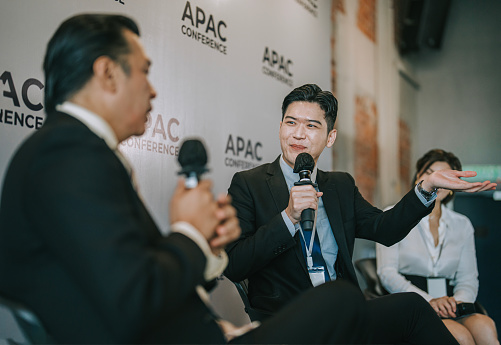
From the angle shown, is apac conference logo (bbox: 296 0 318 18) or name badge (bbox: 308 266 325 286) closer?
name badge (bbox: 308 266 325 286)

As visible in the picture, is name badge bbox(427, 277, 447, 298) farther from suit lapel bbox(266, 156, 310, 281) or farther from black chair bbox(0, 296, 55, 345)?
black chair bbox(0, 296, 55, 345)

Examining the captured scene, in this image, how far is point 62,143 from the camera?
0.89 m

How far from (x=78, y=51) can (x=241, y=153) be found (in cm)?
214

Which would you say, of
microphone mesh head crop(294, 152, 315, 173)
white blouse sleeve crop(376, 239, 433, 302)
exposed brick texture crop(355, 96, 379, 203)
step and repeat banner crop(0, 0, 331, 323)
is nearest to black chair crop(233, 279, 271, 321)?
microphone mesh head crop(294, 152, 315, 173)

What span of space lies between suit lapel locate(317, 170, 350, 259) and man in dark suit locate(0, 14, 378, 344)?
0.93m

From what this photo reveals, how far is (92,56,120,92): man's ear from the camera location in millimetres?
1030

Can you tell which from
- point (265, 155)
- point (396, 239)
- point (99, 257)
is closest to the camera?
point (99, 257)

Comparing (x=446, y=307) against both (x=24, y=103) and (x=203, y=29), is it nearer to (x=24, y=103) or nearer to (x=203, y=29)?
(x=203, y=29)

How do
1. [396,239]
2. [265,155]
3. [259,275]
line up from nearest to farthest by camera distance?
[259,275] < [396,239] < [265,155]

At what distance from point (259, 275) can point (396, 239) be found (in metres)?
0.64

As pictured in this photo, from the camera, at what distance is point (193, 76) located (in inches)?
109

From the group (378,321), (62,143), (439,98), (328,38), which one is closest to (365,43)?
(328,38)

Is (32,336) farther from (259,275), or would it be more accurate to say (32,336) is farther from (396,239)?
(396,239)

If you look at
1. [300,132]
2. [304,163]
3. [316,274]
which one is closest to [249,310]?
[316,274]
